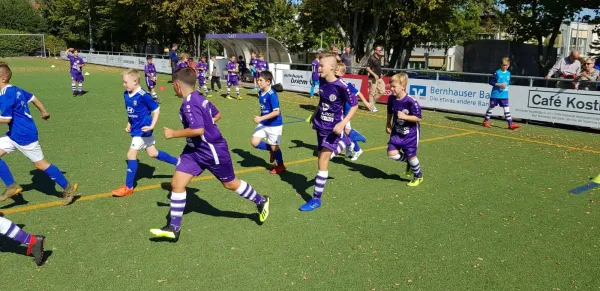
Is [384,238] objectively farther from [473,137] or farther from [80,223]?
[473,137]

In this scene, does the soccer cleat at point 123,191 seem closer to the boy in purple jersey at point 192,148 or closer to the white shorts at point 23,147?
the white shorts at point 23,147

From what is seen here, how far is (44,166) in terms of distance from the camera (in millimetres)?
5770

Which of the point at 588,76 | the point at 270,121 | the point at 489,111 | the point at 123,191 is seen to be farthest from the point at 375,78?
the point at 123,191

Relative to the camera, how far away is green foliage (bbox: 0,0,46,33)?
6706cm

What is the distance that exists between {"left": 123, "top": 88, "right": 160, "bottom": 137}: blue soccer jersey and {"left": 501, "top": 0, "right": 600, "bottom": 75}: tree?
25487 mm

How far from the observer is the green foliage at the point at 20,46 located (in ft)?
182

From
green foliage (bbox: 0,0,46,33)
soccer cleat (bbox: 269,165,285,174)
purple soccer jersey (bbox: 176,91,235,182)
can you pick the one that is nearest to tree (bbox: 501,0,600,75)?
soccer cleat (bbox: 269,165,285,174)

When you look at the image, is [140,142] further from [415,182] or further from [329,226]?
[415,182]

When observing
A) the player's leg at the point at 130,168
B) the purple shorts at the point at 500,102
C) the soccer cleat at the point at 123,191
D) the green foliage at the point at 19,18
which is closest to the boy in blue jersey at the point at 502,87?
the purple shorts at the point at 500,102

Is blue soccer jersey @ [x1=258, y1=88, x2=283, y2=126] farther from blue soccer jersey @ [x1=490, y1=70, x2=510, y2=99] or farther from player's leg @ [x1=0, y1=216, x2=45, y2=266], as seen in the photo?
blue soccer jersey @ [x1=490, y1=70, x2=510, y2=99]

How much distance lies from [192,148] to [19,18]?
251 ft

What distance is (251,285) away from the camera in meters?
3.98

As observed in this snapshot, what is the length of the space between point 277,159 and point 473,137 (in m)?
5.84

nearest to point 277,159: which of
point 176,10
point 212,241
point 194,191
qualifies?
point 194,191
